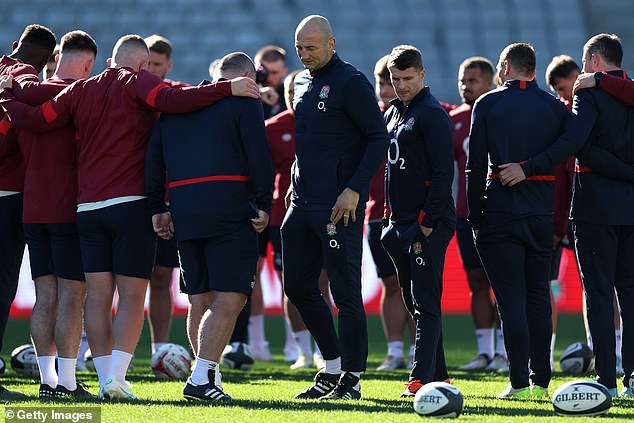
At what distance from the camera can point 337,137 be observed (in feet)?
23.1

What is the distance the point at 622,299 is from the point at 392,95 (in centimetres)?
284

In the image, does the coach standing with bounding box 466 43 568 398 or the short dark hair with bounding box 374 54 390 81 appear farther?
the short dark hair with bounding box 374 54 390 81

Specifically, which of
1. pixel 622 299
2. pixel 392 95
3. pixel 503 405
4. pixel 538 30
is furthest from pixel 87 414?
pixel 538 30

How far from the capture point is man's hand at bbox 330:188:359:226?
22.4 ft

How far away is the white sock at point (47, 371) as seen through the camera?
23.9 feet

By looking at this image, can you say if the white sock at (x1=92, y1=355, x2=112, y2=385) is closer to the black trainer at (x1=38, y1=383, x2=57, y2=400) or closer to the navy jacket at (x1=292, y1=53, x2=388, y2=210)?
the black trainer at (x1=38, y1=383, x2=57, y2=400)

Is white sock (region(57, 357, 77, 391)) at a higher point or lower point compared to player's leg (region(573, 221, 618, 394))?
lower

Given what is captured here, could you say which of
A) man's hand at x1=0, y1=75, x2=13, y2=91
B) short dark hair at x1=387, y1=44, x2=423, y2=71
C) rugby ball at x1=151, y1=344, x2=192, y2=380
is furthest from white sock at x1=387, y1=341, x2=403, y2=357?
man's hand at x1=0, y1=75, x2=13, y2=91

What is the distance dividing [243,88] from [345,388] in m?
2.01

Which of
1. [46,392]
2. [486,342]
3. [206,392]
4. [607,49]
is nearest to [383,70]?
[607,49]

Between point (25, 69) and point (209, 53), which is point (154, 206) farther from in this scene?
point (209, 53)

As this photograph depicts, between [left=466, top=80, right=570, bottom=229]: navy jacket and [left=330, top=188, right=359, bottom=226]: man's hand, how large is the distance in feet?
2.91

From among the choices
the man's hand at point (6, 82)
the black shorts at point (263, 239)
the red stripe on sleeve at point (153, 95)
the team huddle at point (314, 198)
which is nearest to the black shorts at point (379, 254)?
the black shorts at point (263, 239)

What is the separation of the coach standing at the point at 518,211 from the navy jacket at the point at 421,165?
0.27 meters
